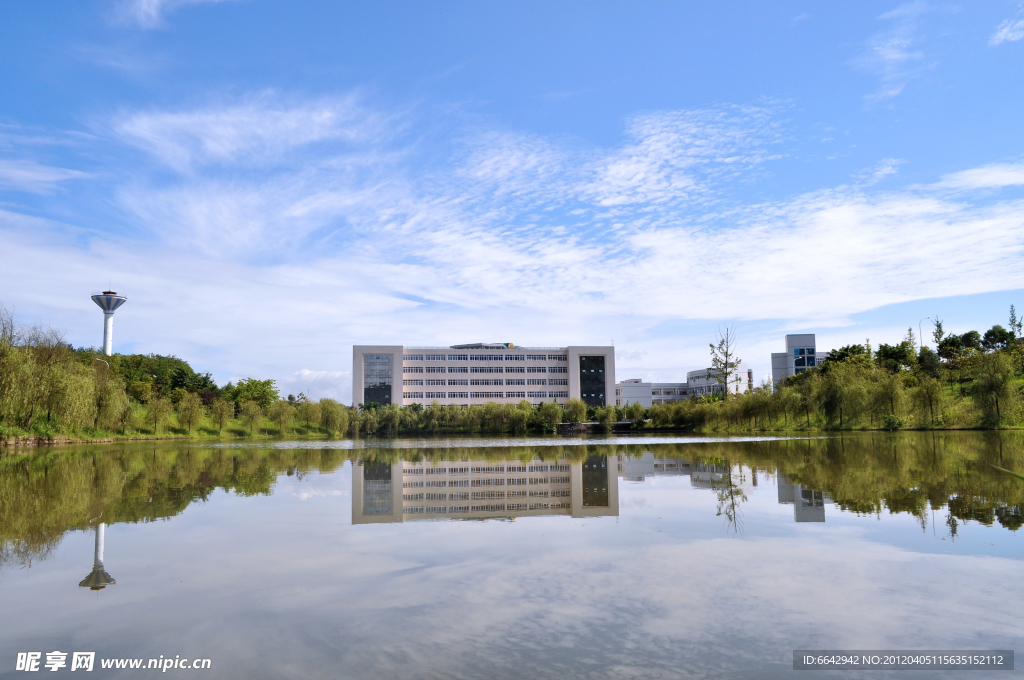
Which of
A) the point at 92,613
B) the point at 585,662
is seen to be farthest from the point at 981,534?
the point at 92,613

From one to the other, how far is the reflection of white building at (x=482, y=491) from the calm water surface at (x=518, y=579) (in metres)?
0.14

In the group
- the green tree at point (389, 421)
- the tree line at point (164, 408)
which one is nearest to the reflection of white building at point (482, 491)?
the tree line at point (164, 408)

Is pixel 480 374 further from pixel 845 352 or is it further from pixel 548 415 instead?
pixel 845 352

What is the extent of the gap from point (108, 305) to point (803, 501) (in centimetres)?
12708

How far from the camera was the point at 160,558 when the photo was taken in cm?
725

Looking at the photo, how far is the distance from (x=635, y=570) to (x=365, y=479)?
1192 cm

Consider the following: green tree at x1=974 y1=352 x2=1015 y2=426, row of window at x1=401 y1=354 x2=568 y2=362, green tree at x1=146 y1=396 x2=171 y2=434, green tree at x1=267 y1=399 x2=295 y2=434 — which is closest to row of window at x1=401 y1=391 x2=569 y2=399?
row of window at x1=401 y1=354 x2=568 y2=362

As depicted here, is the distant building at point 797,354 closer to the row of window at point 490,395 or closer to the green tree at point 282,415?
the row of window at point 490,395

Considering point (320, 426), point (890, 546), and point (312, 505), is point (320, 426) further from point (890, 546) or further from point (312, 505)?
point (890, 546)

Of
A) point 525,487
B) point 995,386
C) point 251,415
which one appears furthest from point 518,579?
point 251,415

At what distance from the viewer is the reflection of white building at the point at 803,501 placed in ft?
31.2

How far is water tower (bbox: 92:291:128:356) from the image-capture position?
10862cm

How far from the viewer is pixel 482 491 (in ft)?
45.9

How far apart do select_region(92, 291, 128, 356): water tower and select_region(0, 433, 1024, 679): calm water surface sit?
377 ft
